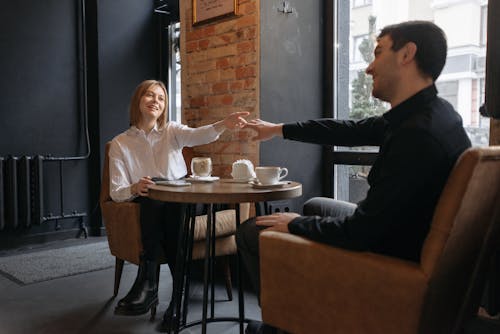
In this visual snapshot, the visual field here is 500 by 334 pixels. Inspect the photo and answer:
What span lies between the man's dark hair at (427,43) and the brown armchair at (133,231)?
53.7 inches

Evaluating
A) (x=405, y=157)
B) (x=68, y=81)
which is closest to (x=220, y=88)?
(x=405, y=157)

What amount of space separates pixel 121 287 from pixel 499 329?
1994 mm

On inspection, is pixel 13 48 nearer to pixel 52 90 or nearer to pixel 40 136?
pixel 52 90

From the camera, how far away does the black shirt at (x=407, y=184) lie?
3.95 feet

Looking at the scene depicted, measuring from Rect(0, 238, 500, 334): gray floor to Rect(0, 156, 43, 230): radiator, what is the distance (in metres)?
0.92

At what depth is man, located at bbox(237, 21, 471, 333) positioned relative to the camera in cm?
121

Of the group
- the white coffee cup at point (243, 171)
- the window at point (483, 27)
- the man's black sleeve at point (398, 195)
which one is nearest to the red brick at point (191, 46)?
the white coffee cup at point (243, 171)

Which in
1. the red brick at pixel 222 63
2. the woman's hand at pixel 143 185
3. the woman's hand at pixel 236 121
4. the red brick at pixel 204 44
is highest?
the red brick at pixel 204 44

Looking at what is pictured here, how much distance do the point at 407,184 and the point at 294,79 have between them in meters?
1.65

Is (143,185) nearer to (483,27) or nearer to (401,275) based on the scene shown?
(401,275)

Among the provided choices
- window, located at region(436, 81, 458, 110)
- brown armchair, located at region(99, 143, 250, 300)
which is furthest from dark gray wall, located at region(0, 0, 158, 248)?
window, located at region(436, 81, 458, 110)

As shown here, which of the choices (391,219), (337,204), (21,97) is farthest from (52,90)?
(391,219)

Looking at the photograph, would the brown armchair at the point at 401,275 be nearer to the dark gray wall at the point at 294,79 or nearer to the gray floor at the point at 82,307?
the gray floor at the point at 82,307

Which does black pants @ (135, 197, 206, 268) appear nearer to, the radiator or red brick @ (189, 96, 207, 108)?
red brick @ (189, 96, 207, 108)
